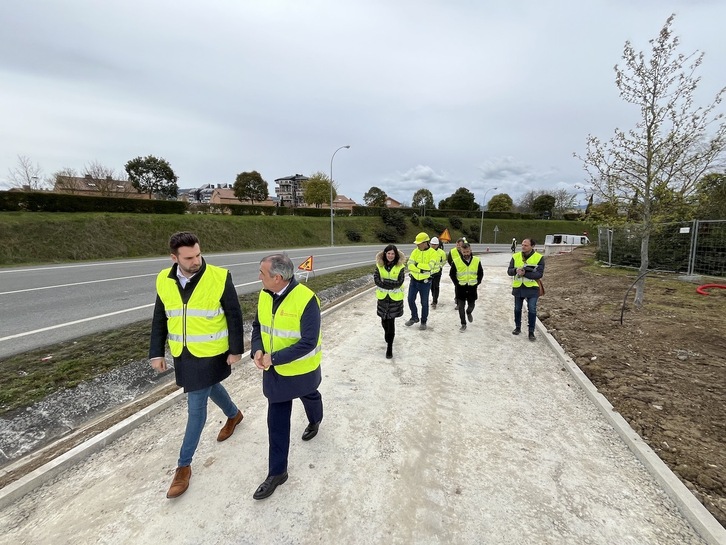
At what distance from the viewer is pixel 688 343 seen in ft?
17.9

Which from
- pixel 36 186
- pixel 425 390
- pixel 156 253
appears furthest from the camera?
pixel 36 186

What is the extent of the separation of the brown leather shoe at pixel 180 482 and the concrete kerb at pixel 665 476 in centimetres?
358

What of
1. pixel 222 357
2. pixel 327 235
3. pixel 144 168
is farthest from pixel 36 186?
pixel 222 357

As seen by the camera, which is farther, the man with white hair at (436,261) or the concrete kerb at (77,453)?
the man with white hair at (436,261)

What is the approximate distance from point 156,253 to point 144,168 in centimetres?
2251

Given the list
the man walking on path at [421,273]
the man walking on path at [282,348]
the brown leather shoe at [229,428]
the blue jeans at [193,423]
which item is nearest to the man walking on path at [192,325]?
the blue jeans at [193,423]

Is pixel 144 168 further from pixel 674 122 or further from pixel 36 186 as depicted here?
pixel 674 122

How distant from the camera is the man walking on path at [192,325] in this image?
2516 mm

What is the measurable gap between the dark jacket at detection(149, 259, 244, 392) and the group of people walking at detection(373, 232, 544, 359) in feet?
8.76

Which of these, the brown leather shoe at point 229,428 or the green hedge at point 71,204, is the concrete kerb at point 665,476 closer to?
the brown leather shoe at point 229,428

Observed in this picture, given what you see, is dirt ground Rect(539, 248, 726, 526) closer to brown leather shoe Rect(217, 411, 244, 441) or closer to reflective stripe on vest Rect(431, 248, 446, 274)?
reflective stripe on vest Rect(431, 248, 446, 274)

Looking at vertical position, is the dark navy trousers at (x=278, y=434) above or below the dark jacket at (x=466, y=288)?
below

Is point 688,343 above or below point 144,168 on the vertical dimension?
below

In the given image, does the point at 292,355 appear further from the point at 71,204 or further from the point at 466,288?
the point at 71,204
